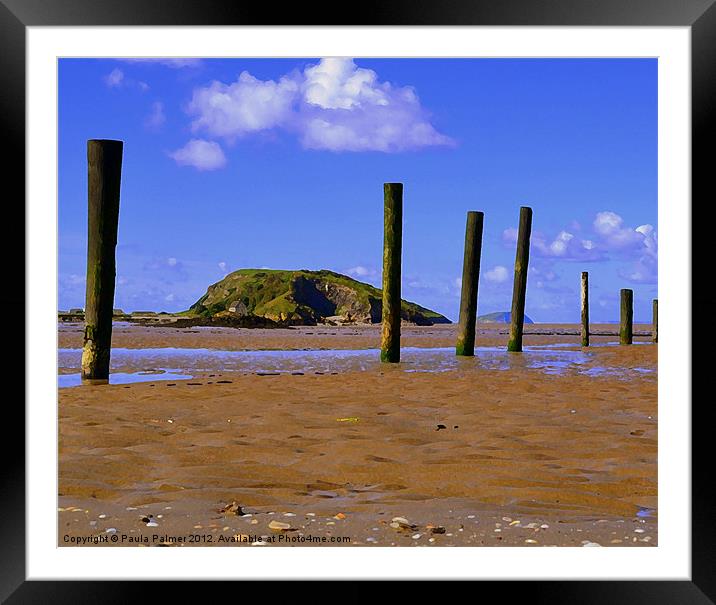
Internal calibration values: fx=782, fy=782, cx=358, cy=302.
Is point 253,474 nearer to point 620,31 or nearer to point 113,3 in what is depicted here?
point 113,3

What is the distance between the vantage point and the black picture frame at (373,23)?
10.9ft

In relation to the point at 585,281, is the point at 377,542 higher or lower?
lower

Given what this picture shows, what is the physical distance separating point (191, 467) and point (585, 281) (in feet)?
63.4

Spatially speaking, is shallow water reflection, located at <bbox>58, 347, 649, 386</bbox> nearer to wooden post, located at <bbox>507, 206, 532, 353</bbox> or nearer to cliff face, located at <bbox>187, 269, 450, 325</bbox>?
wooden post, located at <bbox>507, 206, 532, 353</bbox>

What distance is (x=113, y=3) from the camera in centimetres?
343

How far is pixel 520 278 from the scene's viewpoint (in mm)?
16734

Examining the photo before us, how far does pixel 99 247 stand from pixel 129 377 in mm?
1954

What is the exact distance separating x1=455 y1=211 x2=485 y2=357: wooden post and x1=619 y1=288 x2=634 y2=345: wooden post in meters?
9.59

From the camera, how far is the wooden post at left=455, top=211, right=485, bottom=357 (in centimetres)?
1447

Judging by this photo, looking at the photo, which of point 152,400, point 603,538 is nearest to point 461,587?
point 603,538

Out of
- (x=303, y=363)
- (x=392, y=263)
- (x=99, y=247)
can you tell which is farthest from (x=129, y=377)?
(x=392, y=263)

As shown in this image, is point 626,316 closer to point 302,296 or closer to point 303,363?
point 303,363

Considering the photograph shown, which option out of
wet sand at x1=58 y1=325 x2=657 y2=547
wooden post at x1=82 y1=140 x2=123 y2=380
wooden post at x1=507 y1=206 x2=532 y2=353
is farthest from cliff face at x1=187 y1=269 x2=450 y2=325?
wet sand at x1=58 y1=325 x2=657 y2=547

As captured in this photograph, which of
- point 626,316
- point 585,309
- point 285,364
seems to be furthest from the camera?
point 626,316
